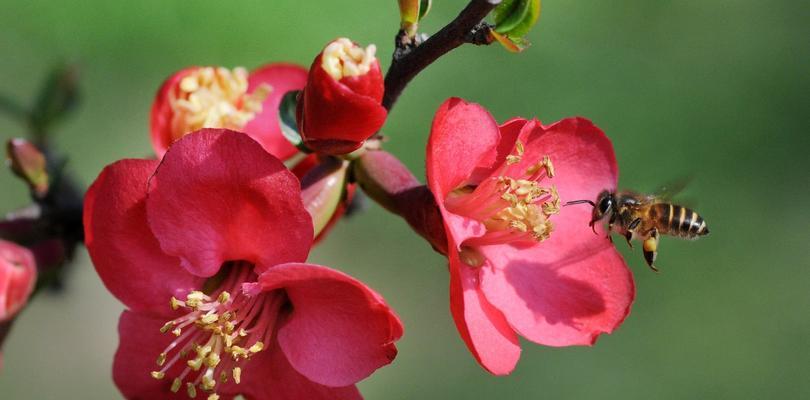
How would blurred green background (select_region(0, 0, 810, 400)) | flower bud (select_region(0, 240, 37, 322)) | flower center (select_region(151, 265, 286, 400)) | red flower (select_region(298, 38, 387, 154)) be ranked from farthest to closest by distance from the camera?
blurred green background (select_region(0, 0, 810, 400)) → flower bud (select_region(0, 240, 37, 322)) → flower center (select_region(151, 265, 286, 400)) → red flower (select_region(298, 38, 387, 154))

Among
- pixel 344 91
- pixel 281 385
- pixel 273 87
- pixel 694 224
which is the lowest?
pixel 281 385

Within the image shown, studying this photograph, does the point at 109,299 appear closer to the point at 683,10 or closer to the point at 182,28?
the point at 182,28

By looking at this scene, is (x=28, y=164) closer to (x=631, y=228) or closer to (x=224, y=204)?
(x=224, y=204)

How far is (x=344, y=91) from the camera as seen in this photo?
110 centimetres

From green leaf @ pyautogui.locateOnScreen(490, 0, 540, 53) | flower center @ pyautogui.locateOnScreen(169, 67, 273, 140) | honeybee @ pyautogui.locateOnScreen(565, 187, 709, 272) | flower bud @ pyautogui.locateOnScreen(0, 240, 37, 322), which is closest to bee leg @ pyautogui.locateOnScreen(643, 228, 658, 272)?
honeybee @ pyautogui.locateOnScreen(565, 187, 709, 272)

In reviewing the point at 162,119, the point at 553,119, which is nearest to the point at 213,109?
the point at 162,119

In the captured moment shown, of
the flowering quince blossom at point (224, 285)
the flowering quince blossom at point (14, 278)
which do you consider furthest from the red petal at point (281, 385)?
the flowering quince blossom at point (14, 278)

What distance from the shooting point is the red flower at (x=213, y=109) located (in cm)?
157

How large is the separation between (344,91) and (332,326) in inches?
13.4

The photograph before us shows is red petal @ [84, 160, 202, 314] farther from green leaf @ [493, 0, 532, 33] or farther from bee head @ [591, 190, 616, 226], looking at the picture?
bee head @ [591, 190, 616, 226]

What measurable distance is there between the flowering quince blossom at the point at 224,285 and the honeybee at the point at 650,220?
543mm

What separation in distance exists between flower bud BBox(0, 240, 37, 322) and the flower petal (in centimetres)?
73

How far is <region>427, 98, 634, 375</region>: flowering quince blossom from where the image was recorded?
126 centimetres

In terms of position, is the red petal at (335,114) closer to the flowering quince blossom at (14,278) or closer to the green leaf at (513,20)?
the green leaf at (513,20)
